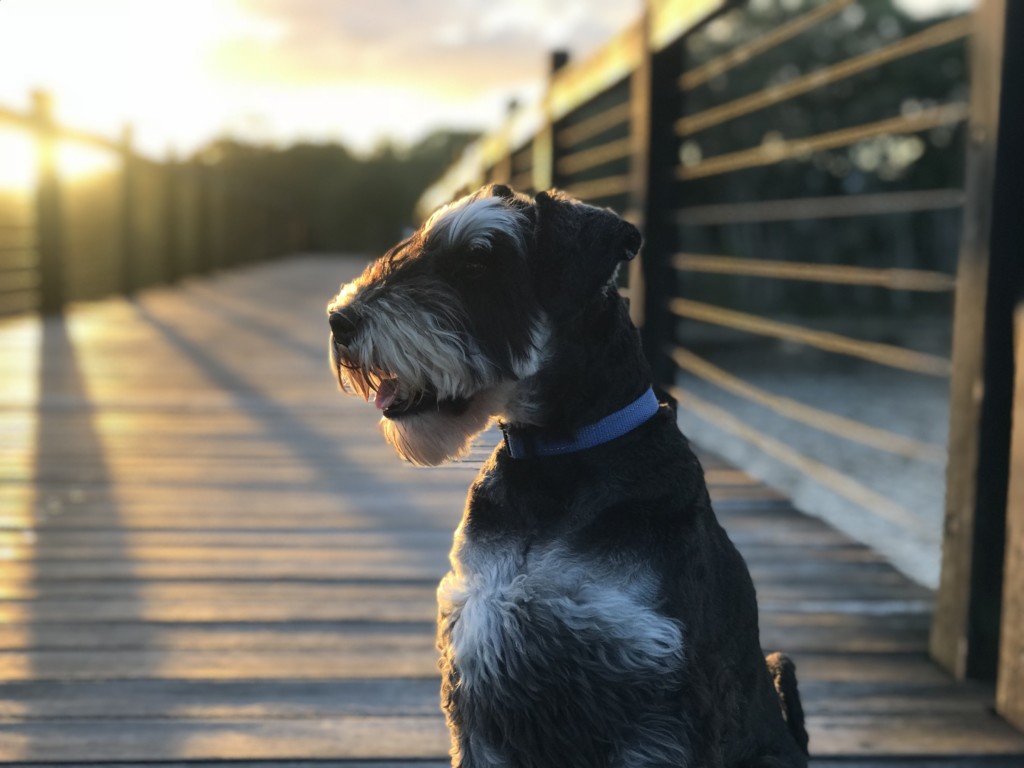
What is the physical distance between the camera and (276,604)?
3260mm

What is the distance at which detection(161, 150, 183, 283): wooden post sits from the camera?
54.5ft

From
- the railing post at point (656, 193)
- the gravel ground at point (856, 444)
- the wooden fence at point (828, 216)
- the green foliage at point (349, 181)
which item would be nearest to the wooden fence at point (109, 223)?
the wooden fence at point (828, 216)

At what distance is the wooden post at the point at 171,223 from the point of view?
54.5ft

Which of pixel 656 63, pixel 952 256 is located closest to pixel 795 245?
pixel 952 256

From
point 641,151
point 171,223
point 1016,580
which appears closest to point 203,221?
point 171,223

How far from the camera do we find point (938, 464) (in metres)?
8.82

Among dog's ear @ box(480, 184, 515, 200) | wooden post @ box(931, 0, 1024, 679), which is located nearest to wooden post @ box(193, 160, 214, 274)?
wooden post @ box(931, 0, 1024, 679)

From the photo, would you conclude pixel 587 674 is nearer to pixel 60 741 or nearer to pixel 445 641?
pixel 445 641

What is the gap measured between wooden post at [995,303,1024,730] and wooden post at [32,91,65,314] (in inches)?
414

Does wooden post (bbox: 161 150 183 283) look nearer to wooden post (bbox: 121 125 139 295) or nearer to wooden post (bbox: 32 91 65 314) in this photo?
wooden post (bbox: 121 125 139 295)

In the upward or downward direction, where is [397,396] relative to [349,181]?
downward

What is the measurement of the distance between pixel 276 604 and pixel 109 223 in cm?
1907

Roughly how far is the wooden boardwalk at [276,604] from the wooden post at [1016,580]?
0.29ft

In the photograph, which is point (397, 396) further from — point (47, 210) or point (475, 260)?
point (47, 210)
